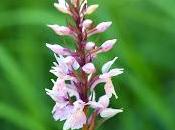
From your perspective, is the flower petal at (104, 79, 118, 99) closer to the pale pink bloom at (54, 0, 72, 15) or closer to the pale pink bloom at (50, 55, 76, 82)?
the pale pink bloom at (50, 55, 76, 82)

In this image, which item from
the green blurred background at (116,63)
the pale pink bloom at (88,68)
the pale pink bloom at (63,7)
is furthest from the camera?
the green blurred background at (116,63)

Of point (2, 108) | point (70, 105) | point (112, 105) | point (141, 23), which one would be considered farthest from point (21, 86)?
point (70, 105)

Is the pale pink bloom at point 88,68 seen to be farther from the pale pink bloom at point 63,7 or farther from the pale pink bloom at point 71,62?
the pale pink bloom at point 63,7

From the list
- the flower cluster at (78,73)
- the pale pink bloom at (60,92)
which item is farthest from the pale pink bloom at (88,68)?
the pale pink bloom at (60,92)

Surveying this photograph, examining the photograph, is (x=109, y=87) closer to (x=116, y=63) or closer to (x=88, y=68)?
(x=88, y=68)

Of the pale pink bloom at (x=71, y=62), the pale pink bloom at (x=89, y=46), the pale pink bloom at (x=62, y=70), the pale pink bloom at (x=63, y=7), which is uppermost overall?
the pale pink bloom at (x=63, y=7)

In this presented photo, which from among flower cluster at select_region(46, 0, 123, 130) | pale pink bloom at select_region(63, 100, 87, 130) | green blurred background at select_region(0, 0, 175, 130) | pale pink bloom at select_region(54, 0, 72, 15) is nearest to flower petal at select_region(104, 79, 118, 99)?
flower cluster at select_region(46, 0, 123, 130)

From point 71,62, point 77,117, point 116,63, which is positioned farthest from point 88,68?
point 116,63
